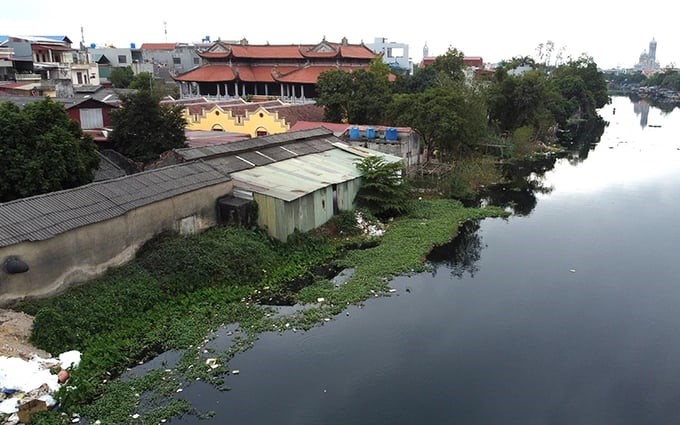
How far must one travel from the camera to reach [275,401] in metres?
8.78

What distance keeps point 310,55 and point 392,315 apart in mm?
30337

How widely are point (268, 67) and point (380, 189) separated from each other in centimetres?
2508

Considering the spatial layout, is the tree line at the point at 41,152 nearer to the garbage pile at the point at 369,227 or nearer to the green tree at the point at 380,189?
the garbage pile at the point at 369,227

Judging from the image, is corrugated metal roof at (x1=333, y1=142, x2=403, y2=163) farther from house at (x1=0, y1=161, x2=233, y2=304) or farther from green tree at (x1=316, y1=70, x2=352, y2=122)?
house at (x1=0, y1=161, x2=233, y2=304)

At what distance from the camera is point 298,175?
1667 cm

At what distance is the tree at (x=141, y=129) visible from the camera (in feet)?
58.5

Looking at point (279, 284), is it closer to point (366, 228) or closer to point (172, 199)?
point (172, 199)

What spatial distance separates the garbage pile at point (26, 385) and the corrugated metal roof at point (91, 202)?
240 cm

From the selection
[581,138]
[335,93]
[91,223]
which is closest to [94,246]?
[91,223]

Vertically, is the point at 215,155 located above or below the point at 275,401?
above

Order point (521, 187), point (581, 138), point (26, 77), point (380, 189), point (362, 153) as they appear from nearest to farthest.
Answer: point (380, 189) < point (362, 153) < point (521, 187) < point (26, 77) < point (581, 138)

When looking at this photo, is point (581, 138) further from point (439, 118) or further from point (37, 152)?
point (37, 152)

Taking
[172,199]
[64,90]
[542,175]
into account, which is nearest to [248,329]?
[172,199]

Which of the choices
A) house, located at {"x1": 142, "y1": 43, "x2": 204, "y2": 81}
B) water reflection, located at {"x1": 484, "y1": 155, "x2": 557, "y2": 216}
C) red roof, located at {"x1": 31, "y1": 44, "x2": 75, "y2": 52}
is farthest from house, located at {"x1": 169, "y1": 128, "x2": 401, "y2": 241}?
house, located at {"x1": 142, "y1": 43, "x2": 204, "y2": 81}
